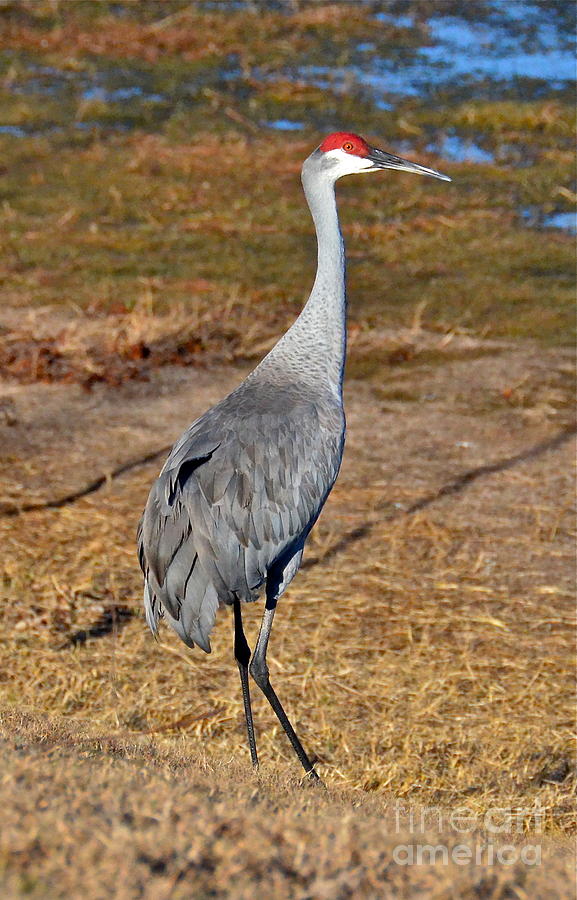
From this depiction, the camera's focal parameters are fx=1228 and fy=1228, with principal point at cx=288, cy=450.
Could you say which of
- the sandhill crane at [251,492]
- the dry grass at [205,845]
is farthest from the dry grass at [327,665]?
the sandhill crane at [251,492]

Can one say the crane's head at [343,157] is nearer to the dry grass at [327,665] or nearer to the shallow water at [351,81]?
the dry grass at [327,665]

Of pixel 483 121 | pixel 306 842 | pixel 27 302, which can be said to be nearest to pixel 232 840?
pixel 306 842

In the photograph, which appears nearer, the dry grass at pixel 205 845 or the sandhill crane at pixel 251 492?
the dry grass at pixel 205 845

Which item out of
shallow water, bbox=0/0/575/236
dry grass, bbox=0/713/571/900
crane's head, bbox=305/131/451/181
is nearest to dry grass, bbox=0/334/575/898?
dry grass, bbox=0/713/571/900

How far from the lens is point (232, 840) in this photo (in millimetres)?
2338

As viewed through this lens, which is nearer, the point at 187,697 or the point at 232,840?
the point at 232,840

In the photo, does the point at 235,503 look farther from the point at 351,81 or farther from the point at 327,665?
the point at 351,81

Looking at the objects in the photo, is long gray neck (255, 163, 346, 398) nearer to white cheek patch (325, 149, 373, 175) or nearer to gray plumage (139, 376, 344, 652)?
gray plumage (139, 376, 344, 652)

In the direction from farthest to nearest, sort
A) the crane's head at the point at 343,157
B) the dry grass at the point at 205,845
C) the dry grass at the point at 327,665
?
the crane's head at the point at 343,157 → the dry grass at the point at 327,665 → the dry grass at the point at 205,845

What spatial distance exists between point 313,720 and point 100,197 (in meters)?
7.74

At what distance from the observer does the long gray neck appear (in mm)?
4215

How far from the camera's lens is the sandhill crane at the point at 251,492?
373 centimetres

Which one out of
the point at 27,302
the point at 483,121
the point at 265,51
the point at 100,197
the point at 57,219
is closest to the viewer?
the point at 27,302

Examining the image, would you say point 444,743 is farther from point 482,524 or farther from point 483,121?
point 483,121
